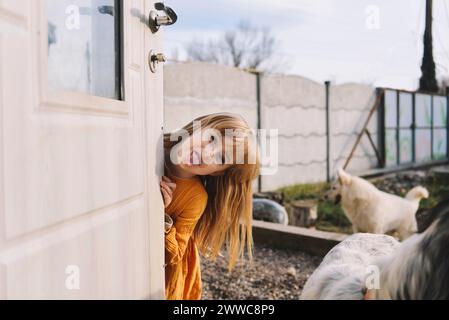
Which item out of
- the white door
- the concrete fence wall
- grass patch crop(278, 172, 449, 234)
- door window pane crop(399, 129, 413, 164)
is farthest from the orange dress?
door window pane crop(399, 129, 413, 164)

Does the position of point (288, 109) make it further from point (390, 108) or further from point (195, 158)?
point (195, 158)

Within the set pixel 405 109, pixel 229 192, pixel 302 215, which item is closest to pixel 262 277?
pixel 302 215

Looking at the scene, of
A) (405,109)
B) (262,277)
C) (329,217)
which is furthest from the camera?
(405,109)

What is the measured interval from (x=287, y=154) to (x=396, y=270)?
15.6 ft

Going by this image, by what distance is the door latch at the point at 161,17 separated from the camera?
127cm

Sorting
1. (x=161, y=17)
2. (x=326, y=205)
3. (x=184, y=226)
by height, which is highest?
(x=161, y=17)

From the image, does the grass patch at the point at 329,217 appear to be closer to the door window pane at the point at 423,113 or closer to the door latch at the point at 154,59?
the door latch at the point at 154,59

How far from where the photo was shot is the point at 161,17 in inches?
51.2

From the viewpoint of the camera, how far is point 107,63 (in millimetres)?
1131

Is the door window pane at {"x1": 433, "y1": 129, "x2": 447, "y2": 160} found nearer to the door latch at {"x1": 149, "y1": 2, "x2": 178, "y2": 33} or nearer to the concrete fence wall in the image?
the concrete fence wall

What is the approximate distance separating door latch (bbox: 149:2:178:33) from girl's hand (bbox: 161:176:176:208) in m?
0.45

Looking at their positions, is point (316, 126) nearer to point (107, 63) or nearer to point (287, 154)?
point (287, 154)

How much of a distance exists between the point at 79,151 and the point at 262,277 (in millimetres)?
2200

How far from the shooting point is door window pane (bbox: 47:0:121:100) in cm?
91
